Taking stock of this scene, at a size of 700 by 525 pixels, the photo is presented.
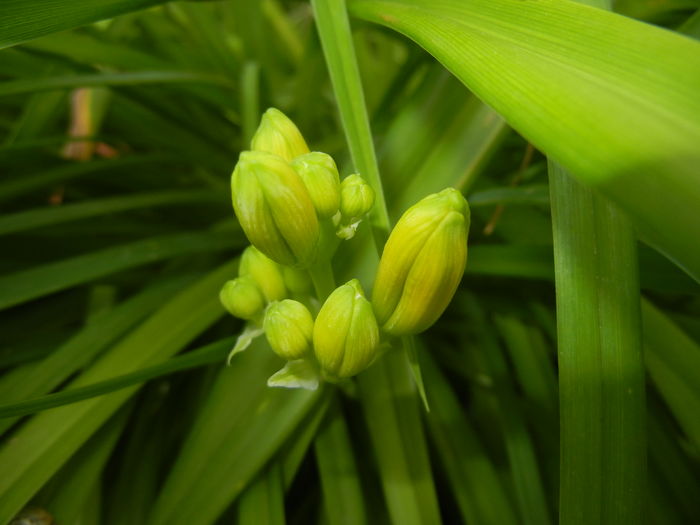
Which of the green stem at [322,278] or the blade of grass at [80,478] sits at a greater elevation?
the green stem at [322,278]

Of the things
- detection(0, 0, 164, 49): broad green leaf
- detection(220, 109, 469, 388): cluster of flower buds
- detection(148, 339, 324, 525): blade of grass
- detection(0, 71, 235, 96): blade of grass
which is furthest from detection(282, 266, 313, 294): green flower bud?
detection(0, 71, 235, 96): blade of grass

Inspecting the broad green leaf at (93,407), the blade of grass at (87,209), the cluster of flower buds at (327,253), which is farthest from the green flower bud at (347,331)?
the blade of grass at (87,209)

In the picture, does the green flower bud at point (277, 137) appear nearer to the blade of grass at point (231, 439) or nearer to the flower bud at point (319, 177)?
the flower bud at point (319, 177)

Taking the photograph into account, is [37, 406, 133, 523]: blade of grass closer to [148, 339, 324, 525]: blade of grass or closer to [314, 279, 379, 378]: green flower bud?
[148, 339, 324, 525]: blade of grass

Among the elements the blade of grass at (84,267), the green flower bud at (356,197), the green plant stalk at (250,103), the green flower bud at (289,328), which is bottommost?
the green flower bud at (289,328)

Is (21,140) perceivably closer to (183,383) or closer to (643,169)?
(183,383)

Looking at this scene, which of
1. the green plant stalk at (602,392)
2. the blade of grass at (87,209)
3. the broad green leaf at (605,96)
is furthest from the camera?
the blade of grass at (87,209)

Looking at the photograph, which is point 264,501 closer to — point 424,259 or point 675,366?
point 424,259
